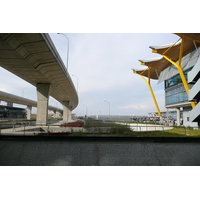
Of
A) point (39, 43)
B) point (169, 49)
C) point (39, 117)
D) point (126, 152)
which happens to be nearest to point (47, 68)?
point (39, 43)

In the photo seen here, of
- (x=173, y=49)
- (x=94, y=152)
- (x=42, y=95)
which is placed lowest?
(x=94, y=152)

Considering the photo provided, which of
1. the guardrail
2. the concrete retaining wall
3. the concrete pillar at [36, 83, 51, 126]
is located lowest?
the concrete retaining wall

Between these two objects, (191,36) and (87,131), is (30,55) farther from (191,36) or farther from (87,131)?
(191,36)

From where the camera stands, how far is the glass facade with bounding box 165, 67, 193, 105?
3392 centimetres

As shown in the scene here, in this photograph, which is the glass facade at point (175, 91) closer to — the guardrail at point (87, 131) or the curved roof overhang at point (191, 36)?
the curved roof overhang at point (191, 36)

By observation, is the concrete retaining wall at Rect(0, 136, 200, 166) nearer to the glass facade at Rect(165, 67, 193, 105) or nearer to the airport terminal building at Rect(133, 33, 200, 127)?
the airport terminal building at Rect(133, 33, 200, 127)

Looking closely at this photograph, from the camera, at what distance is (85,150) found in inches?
378

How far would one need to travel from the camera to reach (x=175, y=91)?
37.3 m

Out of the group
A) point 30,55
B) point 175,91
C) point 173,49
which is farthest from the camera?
point 175,91

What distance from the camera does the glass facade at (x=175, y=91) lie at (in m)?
33.9

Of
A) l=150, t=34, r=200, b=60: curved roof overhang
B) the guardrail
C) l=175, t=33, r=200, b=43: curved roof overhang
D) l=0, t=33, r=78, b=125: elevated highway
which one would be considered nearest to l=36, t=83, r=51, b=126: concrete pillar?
l=0, t=33, r=78, b=125: elevated highway

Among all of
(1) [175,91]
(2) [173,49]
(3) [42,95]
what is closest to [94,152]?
(3) [42,95]

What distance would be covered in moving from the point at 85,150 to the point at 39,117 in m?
21.3

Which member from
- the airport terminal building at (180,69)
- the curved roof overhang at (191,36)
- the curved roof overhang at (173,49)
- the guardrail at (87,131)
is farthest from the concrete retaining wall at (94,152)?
the curved roof overhang at (173,49)
